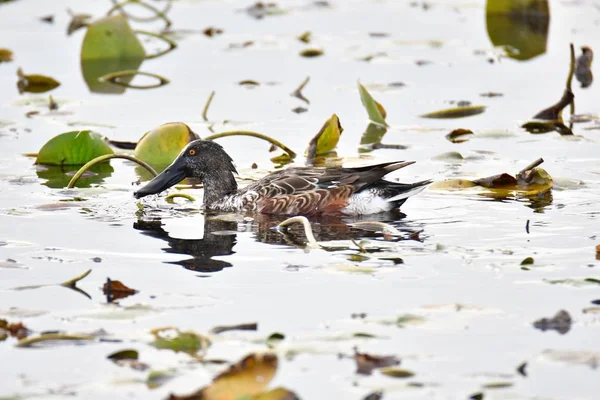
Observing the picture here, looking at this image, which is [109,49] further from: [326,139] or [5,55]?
[326,139]

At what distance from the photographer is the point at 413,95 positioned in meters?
16.2

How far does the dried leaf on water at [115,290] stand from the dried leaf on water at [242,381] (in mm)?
2006

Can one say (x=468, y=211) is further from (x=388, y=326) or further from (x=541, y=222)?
(x=388, y=326)

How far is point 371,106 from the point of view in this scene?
44.4 ft

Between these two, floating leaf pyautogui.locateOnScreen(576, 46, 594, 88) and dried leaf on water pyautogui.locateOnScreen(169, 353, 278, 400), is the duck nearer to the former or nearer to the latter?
dried leaf on water pyautogui.locateOnScreen(169, 353, 278, 400)

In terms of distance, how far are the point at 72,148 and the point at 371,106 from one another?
3.34m

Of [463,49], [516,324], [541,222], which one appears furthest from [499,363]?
[463,49]

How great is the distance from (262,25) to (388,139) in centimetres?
853

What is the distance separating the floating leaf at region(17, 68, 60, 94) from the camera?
1655 centimetres

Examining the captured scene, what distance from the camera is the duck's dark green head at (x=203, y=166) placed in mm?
11594

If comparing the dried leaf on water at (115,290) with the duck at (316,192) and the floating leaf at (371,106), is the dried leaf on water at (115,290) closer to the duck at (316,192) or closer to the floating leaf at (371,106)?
the duck at (316,192)

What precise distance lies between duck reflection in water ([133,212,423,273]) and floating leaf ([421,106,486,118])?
155 inches

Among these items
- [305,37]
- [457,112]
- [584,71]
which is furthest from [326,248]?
[305,37]

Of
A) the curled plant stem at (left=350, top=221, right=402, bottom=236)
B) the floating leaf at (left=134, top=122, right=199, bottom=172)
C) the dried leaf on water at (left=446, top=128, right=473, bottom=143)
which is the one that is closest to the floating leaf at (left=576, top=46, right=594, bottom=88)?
the dried leaf on water at (left=446, top=128, right=473, bottom=143)
